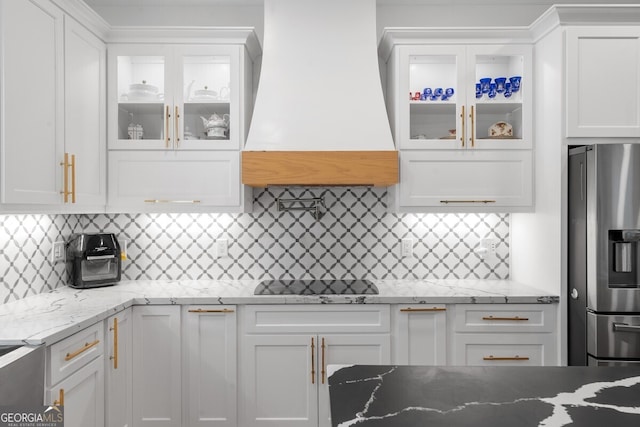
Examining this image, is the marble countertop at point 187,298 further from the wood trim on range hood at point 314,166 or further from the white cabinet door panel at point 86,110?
the wood trim on range hood at point 314,166

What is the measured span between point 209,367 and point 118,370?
0.45m

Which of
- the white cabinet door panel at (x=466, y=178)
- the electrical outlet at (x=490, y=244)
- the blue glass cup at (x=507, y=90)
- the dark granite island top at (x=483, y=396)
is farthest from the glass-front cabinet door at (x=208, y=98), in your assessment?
the dark granite island top at (x=483, y=396)

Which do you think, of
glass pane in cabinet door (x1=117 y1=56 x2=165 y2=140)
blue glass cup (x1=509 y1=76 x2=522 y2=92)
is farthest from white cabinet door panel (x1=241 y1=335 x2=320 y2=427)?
blue glass cup (x1=509 y1=76 x2=522 y2=92)

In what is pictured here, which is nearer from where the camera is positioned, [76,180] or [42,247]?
[76,180]

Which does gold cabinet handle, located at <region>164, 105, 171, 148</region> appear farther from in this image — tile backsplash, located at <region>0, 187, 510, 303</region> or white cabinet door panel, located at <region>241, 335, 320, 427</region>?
white cabinet door panel, located at <region>241, 335, 320, 427</region>

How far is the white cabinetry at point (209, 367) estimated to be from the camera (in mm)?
2459

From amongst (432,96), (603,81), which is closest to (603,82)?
(603,81)

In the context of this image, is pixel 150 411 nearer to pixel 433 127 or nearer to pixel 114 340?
pixel 114 340

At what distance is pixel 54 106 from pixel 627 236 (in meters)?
2.77

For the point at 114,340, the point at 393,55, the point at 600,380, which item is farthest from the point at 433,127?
the point at 114,340

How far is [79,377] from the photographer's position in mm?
1896

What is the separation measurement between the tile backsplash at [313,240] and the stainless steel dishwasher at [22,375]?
1.42m

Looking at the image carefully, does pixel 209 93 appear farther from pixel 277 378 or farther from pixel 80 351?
pixel 277 378

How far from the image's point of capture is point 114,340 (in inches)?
87.0
